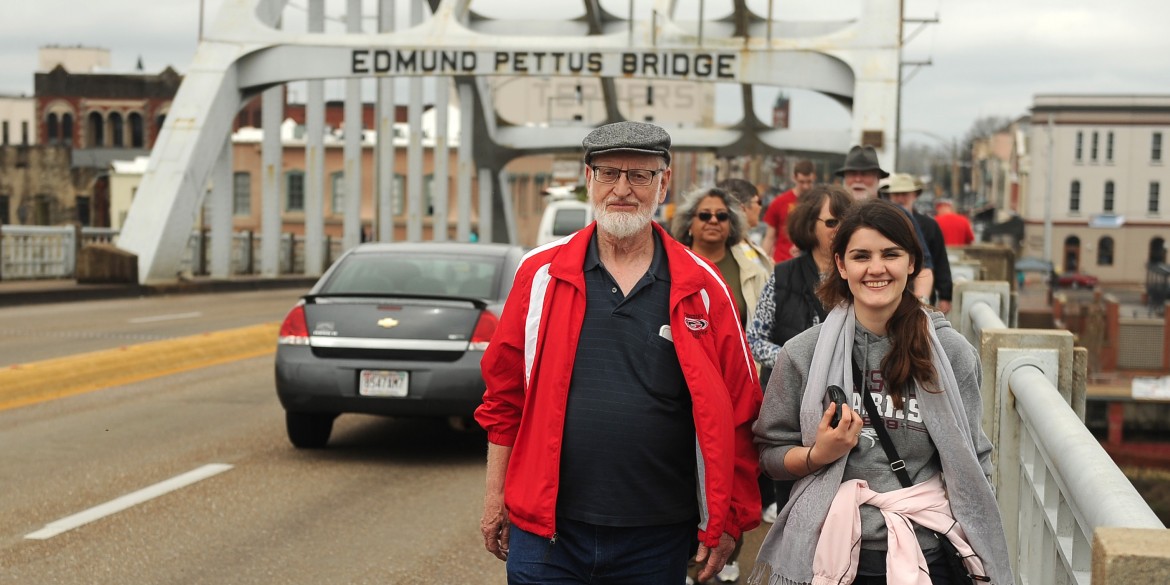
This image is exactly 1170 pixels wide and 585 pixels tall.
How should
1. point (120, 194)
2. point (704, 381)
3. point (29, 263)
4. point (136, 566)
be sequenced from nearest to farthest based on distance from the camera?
point (704, 381) → point (136, 566) → point (29, 263) → point (120, 194)

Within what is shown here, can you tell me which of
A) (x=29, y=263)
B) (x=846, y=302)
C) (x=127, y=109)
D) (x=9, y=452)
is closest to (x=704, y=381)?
(x=846, y=302)

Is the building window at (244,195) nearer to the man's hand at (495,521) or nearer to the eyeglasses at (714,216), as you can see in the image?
the eyeglasses at (714,216)

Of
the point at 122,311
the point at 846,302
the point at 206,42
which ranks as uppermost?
the point at 206,42

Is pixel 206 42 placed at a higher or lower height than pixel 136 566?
higher

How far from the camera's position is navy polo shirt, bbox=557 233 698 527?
392 cm

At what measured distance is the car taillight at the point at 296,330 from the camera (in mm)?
9898

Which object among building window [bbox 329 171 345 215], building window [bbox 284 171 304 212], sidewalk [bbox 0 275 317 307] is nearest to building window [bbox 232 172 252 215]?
building window [bbox 284 171 304 212]

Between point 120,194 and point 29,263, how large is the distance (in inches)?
1716

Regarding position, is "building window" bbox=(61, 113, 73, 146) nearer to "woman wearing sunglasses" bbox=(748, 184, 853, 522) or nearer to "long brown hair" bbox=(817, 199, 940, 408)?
"woman wearing sunglasses" bbox=(748, 184, 853, 522)

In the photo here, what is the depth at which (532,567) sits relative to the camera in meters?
3.96

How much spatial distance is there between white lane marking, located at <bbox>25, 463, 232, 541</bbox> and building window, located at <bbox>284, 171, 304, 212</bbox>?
60036 mm

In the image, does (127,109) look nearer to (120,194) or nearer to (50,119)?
(50,119)

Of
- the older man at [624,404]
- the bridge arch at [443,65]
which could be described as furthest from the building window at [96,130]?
the older man at [624,404]

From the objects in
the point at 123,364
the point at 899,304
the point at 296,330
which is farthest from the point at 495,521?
the point at 123,364
